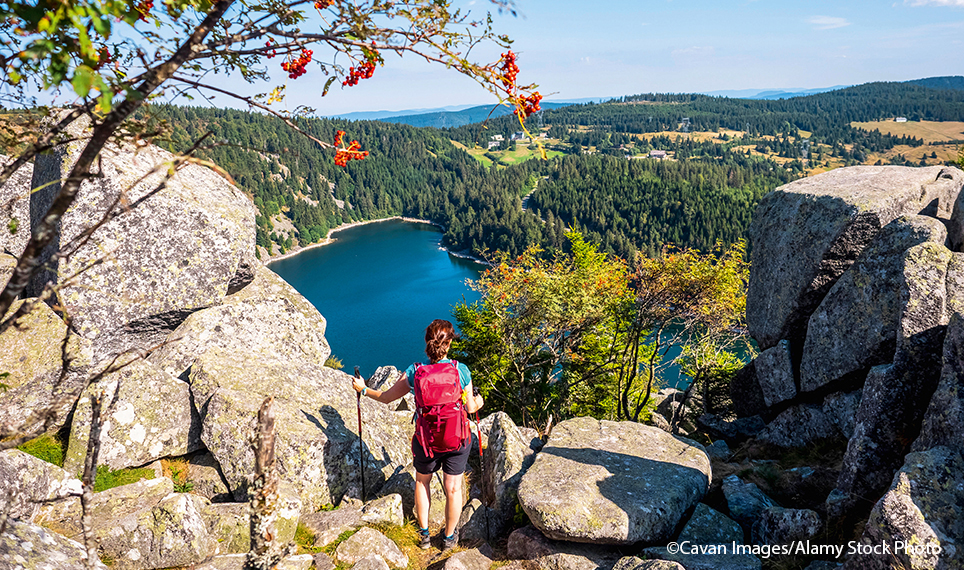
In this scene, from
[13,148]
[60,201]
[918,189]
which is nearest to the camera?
[60,201]

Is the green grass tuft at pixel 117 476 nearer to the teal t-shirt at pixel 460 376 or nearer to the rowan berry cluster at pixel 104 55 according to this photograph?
the teal t-shirt at pixel 460 376

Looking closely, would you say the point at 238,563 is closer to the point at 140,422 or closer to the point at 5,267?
the point at 140,422

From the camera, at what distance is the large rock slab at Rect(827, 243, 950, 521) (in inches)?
324

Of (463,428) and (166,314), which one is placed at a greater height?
(166,314)

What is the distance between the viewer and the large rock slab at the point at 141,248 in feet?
35.7

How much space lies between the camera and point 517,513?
9.33 meters

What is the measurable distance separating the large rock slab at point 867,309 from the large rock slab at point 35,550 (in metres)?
13.3

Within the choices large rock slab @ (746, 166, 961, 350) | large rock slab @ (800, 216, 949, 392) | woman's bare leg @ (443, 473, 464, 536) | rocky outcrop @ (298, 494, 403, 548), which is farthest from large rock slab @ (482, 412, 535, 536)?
large rock slab @ (746, 166, 961, 350)

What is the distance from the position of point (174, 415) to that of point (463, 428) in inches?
238

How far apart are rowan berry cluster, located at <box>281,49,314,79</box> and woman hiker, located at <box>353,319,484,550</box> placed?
398 centimetres

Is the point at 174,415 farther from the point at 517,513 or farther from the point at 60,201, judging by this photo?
the point at 60,201

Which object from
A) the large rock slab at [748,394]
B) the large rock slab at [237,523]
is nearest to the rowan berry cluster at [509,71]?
the large rock slab at [237,523]

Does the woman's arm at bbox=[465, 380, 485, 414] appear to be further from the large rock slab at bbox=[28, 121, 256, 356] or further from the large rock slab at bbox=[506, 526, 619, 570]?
the large rock slab at bbox=[28, 121, 256, 356]

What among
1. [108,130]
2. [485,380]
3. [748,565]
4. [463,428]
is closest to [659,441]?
[748,565]
